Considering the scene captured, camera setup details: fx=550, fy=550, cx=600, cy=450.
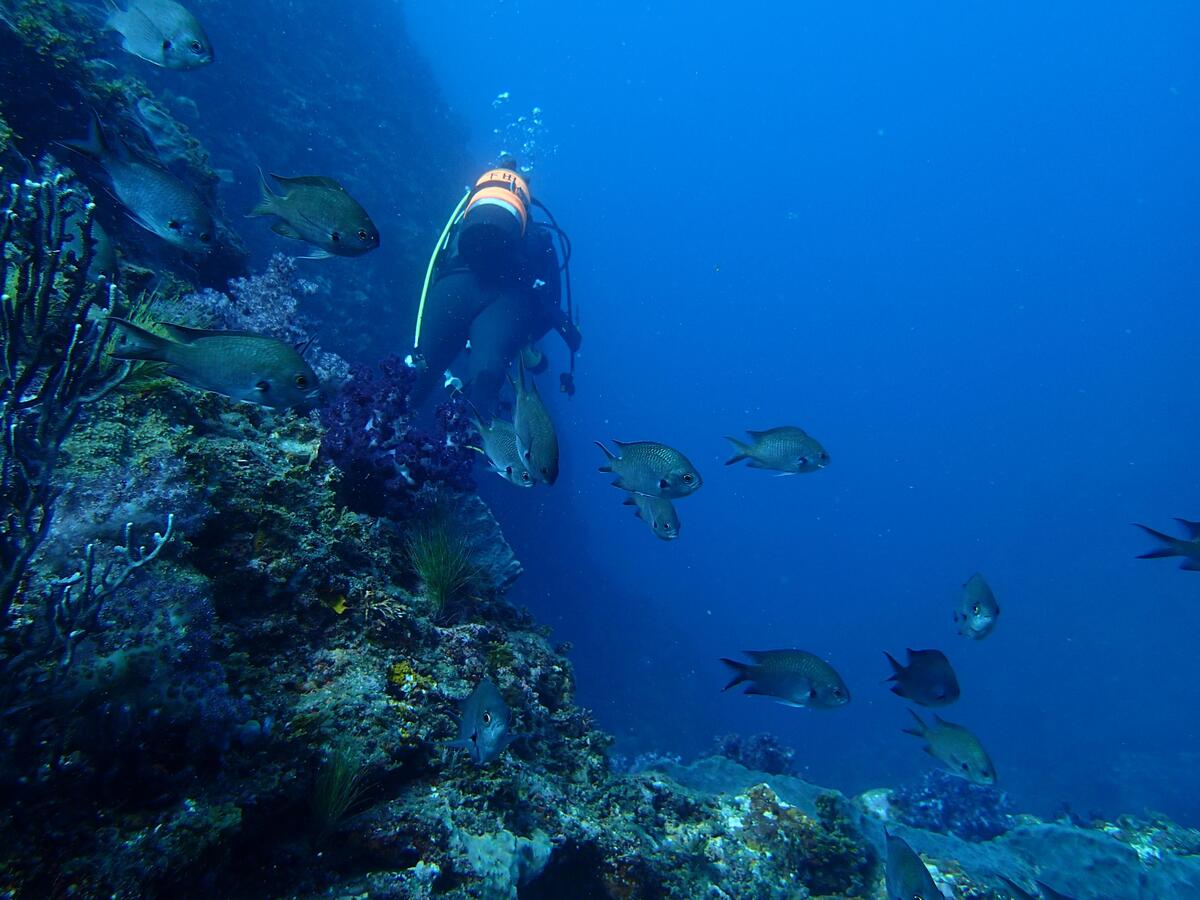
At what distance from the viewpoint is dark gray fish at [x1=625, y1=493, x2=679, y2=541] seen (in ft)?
15.2

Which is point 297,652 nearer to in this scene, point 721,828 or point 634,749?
point 721,828

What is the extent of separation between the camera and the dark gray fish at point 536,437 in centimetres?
320

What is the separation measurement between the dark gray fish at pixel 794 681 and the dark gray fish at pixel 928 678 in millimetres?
901

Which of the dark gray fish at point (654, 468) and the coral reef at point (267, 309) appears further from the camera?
the coral reef at point (267, 309)

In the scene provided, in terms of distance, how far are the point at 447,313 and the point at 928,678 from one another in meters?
9.06

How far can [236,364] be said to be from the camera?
2568mm

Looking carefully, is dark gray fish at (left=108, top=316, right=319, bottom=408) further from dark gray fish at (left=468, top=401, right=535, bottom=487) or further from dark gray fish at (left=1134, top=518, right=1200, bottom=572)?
dark gray fish at (left=1134, top=518, right=1200, bottom=572)

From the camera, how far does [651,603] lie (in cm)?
3052

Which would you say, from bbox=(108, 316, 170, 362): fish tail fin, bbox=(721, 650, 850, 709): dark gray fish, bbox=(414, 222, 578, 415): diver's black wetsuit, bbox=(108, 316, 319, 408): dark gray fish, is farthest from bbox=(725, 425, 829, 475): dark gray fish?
bbox=(414, 222, 578, 415): diver's black wetsuit

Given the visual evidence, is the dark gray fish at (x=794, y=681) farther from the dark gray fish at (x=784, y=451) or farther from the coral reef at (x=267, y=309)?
the coral reef at (x=267, y=309)

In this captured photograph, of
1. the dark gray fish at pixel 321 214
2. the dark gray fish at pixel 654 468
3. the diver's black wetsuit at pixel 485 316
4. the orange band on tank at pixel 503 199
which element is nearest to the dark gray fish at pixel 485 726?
the dark gray fish at pixel 654 468

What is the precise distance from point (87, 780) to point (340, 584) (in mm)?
1566

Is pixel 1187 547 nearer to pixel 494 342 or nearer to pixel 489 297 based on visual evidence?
pixel 494 342

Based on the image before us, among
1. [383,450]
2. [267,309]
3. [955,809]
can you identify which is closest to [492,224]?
[267,309]
